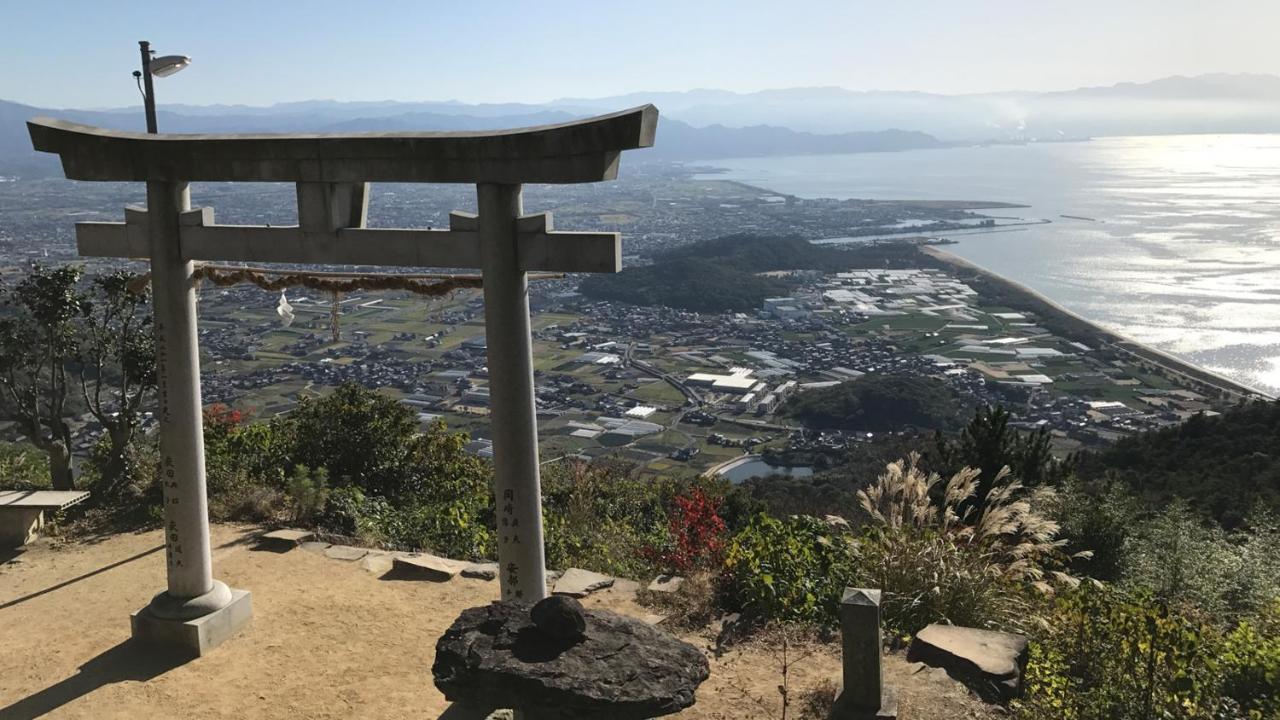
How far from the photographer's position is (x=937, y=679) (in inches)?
174

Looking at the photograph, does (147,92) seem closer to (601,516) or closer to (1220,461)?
(601,516)

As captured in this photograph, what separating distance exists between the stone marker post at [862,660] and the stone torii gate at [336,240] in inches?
56.3

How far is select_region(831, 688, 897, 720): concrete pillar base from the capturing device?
400cm

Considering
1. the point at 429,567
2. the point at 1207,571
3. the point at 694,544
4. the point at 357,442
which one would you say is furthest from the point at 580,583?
the point at 1207,571

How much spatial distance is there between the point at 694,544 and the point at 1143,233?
7445 cm

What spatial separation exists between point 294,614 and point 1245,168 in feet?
460

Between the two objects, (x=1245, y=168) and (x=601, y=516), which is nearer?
(x=601, y=516)

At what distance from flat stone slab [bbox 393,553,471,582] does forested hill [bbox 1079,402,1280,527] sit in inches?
377

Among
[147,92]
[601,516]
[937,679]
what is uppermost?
[147,92]

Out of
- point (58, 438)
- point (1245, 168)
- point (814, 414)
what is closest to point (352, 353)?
point (814, 414)

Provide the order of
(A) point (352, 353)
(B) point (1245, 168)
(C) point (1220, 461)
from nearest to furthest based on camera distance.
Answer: (C) point (1220, 461) → (A) point (352, 353) → (B) point (1245, 168)

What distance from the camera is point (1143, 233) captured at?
70.6 meters

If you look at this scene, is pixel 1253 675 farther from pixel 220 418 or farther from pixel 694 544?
pixel 220 418

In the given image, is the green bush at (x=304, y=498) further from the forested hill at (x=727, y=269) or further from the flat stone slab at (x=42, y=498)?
the forested hill at (x=727, y=269)
